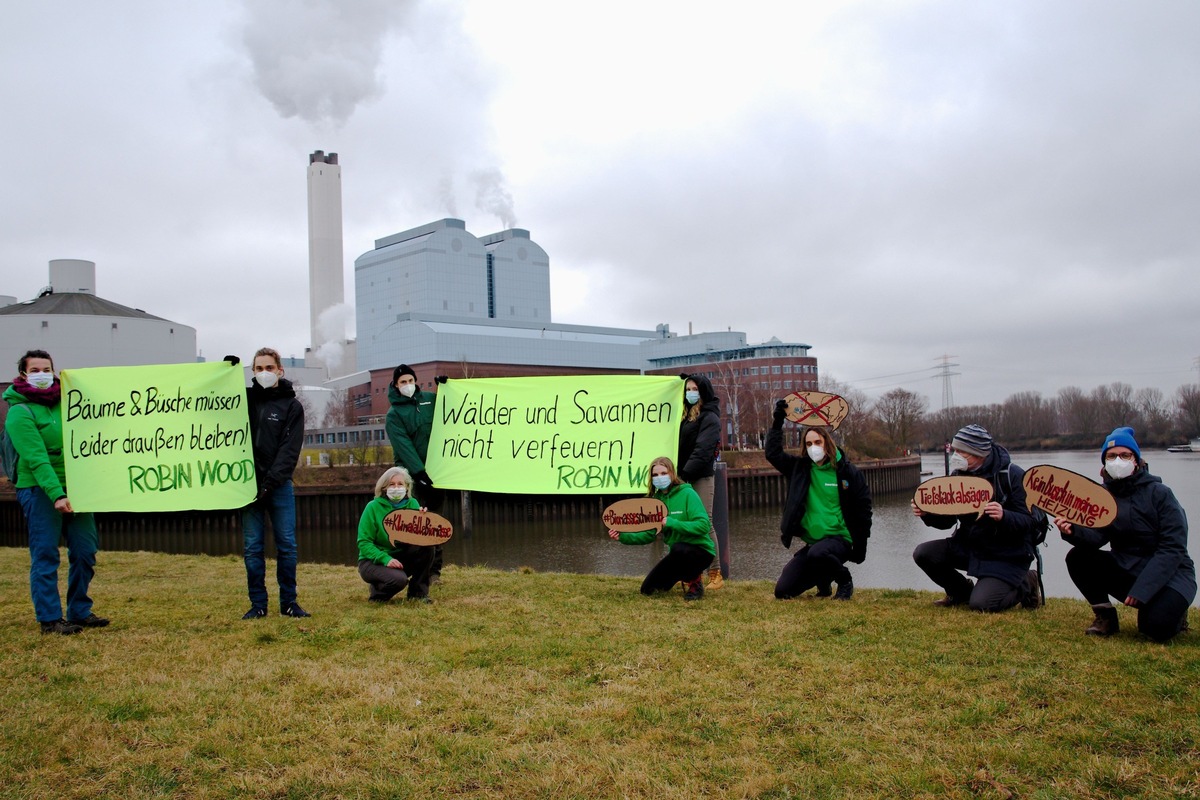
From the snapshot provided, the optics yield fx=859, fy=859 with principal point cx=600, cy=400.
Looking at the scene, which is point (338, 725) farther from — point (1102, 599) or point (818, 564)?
point (1102, 599)

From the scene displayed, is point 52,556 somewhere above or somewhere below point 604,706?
above

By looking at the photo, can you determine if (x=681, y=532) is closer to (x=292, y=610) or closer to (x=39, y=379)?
(x=292, y=610)

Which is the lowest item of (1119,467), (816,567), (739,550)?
(739,550)

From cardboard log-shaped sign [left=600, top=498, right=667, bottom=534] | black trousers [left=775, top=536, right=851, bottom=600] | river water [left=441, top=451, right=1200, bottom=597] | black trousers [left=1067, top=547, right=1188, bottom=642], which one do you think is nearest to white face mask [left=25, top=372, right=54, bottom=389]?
cardboard log-shaped sign [left=600, top=498, right=667, bottom=534]

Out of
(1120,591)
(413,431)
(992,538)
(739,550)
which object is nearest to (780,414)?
(992,538)

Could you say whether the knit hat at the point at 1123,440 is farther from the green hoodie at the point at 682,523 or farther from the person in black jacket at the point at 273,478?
the person in black jacket at the point at 273,478

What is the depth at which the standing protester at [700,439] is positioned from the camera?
30.9 ft

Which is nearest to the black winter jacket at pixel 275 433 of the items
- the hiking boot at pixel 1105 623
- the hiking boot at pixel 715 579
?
the hiking boot at pixel 715 579

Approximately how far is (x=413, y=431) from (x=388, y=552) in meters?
1.62

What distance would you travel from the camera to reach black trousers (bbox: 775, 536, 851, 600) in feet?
28.2

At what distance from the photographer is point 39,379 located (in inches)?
297

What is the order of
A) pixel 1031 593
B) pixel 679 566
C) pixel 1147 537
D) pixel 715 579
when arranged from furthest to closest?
pixel 715 579
pixel 679 566
pixel 1031 593
pixel 1147 537

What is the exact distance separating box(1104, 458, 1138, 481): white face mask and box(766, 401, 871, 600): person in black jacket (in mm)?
2292

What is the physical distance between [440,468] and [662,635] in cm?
402
